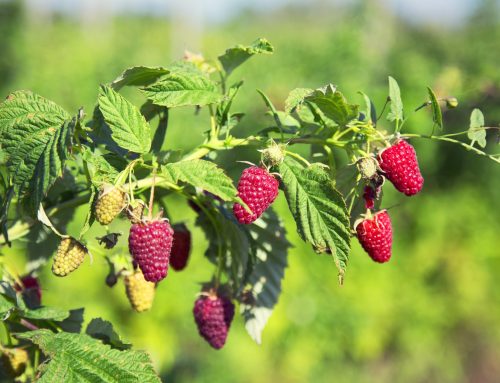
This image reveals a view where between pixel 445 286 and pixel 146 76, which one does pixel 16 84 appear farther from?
pixel 146 76

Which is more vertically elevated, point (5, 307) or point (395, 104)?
point (395, 104)

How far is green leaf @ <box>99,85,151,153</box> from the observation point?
947 mm

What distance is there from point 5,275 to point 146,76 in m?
0.38

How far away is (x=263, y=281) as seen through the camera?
1.27 metres

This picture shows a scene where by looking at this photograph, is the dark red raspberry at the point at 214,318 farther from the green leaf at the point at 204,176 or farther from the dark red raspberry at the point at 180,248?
the green leaf at the point at 204,176

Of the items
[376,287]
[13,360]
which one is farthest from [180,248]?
[376,287]

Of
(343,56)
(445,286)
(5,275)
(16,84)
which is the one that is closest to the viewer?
(5,275)

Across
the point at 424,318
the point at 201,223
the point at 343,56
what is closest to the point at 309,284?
the point at 424,318

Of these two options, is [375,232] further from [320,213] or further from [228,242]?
[228,242]

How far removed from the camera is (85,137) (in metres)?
0.98

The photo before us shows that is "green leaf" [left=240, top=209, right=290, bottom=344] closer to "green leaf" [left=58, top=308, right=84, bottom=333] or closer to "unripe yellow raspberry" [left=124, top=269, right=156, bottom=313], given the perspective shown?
"unripe yellow raspberry" [left=124, top=269, right=156, bottom=313]

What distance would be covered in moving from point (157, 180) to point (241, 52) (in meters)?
0.25

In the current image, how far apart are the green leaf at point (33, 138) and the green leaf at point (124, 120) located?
44mm

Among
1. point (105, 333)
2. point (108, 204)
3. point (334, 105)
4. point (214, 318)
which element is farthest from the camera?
point (214, 318)
